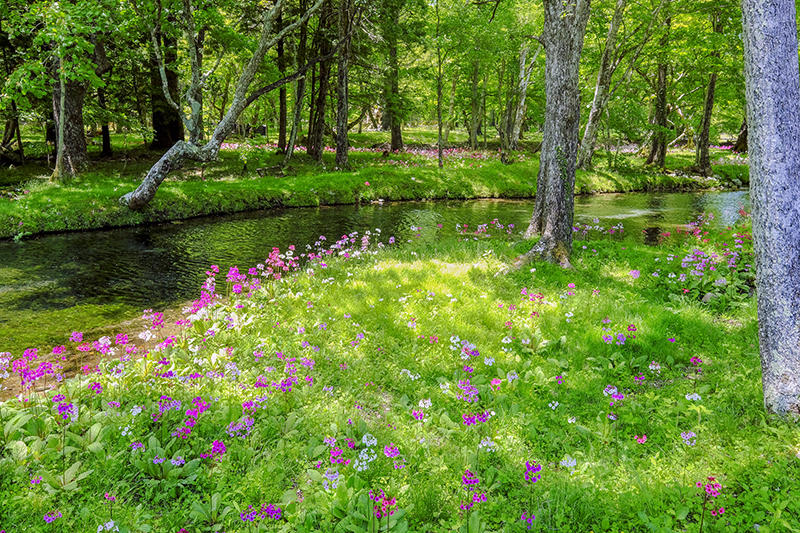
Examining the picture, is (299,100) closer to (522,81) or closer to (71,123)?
(71,123)

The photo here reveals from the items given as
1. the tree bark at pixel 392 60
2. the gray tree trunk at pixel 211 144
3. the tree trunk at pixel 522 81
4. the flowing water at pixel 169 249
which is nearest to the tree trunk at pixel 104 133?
the gray tree trunk at pixel 211 144

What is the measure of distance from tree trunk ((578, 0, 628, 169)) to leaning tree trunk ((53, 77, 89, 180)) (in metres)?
26.0

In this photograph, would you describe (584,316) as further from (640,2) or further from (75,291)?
(640,2)

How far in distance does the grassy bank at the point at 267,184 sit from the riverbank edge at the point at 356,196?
0.04 metres

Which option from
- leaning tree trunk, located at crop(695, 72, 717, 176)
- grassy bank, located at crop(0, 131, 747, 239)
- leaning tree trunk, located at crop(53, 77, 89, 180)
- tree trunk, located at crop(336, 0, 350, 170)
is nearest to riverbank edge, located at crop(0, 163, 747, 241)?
grassy bank, located at crop(0, 131, 747, 239)

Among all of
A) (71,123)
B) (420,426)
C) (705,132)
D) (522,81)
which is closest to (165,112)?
(71,123)

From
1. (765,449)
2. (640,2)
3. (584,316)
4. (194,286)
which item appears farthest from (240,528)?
(640,2)

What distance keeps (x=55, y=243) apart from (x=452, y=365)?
46.2 ft

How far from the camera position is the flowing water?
8.84m

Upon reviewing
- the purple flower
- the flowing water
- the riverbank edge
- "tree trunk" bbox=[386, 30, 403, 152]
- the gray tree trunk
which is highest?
"tree trunk" bbox=[386, 30, 403, 152]

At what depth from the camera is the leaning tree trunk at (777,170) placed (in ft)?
13.6

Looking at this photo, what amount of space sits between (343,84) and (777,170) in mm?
23715

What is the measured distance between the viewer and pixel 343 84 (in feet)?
81.6

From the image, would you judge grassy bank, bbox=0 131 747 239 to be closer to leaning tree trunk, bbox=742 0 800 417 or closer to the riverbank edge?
the riverbank edge
